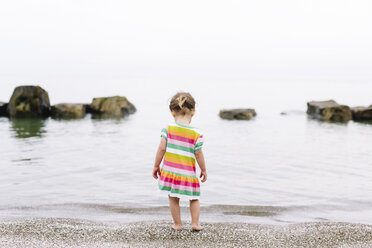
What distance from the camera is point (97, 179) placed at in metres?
9.95

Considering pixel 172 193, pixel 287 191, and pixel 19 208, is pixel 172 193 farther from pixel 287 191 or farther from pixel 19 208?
pixel 287 191

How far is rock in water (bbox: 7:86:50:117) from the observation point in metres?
25.8

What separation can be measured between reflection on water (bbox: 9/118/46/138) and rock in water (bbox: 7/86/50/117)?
40.0 inches

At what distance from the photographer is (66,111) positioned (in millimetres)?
27609

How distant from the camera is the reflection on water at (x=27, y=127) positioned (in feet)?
61.0

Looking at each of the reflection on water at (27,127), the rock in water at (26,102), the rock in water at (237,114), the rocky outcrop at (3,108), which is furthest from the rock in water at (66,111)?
the rock in water at (237,114)

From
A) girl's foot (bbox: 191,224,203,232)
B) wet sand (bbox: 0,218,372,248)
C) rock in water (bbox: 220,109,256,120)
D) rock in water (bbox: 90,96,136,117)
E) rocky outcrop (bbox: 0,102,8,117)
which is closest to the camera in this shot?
wet sand (bbox: 0,218,372,248)

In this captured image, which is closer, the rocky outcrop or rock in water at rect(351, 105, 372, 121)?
rock in water at rect(351, 105, 372, 121)

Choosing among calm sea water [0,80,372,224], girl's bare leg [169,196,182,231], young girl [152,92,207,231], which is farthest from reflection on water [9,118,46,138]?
young girl [152,92,207,231]

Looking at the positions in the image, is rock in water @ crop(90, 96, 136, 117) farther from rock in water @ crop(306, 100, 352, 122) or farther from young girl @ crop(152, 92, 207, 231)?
young girl @ crop(152, 92, 207, 231)

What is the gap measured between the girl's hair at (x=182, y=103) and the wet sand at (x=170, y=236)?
5.22ft

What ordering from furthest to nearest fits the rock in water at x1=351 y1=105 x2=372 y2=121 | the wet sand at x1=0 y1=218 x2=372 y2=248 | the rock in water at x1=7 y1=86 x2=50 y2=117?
the rock in water at x1=351 y1=105 x2=372 y2=121
the rock in water at x1=7 y1=86 x2=50 y2=117
the wet sand at x1=0 y1=218 x2=372 y2=248

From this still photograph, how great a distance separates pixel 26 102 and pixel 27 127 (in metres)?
5.37

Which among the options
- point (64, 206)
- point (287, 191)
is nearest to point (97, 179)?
point (64, 206)
